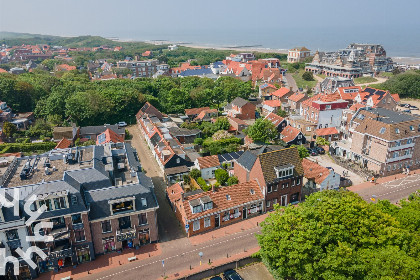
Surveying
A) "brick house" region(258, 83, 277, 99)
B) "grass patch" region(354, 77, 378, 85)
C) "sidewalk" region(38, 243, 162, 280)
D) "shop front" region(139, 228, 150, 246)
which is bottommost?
"sidewalk" region(38, 243, 162, 280)

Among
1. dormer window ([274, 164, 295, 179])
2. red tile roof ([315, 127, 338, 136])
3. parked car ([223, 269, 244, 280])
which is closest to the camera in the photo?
parked car ([223, 269, 244, 280])

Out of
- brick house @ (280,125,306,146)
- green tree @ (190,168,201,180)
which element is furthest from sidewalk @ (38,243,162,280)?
brick house @ (280,125,306,146)

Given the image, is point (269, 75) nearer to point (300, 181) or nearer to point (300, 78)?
point (300, 78)

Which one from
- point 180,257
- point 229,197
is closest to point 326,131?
point 229,197

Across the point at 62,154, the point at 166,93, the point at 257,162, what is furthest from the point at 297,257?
the point at 166,93

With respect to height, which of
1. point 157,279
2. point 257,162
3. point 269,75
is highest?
point 269,75

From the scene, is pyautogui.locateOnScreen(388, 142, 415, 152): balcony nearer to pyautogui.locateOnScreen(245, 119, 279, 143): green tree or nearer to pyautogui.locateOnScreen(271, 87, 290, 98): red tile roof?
pyautogui.locateOnScreen(245, 119, 279, 143): green tree

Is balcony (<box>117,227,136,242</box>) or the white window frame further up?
balcony (<box>117,227,136,242</box>)
